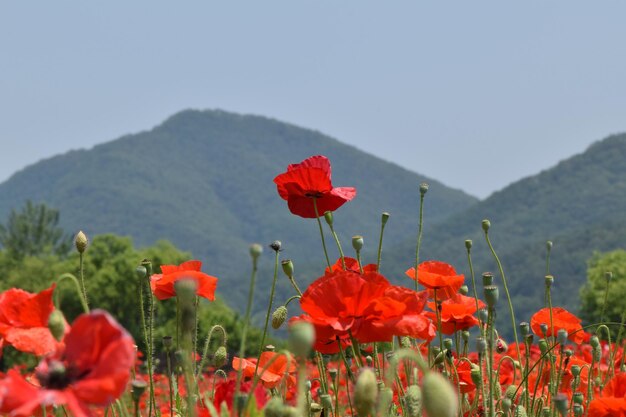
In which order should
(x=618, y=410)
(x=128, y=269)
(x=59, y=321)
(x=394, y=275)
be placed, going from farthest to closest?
1. (x=394, y=275)
2. (x=128, y=269)
3. (x=618, y=410)
4. (x=59, y=321)

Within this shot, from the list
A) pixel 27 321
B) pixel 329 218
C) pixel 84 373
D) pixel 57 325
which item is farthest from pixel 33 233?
pixel 84 373

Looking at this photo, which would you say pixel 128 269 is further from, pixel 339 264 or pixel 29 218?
pixel 339 264

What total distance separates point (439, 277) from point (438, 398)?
964 millimetres

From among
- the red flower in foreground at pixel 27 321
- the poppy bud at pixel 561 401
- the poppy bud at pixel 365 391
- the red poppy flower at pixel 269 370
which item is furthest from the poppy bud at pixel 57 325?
the red poppy flower at pixel 269 370

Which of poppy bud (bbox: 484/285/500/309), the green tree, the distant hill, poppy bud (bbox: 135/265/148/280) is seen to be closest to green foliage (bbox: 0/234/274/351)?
the green tree

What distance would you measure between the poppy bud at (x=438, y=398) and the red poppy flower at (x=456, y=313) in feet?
3.29

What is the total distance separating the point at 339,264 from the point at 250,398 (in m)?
0.69

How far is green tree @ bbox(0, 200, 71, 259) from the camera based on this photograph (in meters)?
53.7

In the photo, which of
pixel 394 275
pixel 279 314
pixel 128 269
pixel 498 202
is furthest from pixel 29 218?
pixel 498 202

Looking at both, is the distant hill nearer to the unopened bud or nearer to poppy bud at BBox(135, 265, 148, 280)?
the unopened bud

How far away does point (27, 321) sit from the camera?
47.4 inches

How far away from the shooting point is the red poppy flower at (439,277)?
74.0 inches

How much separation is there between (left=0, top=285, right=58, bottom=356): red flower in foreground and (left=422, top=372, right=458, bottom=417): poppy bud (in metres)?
0.51

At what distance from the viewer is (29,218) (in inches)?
2163
